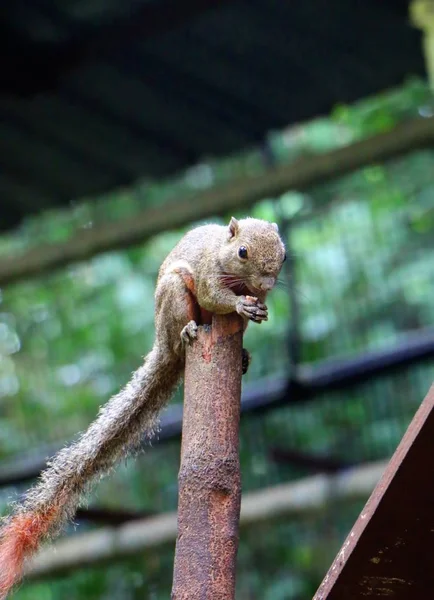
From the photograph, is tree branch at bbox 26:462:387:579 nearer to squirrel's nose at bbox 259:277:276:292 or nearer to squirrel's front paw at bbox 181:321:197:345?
squirrel's nose at bbox 259:277:276:292

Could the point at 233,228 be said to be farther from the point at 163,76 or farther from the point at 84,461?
the point at 163,76

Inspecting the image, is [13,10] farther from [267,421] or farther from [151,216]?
[267,421]

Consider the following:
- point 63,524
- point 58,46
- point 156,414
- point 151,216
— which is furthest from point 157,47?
point 63,524

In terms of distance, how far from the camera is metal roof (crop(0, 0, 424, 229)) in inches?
170

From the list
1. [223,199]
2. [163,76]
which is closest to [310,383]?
[223,199]

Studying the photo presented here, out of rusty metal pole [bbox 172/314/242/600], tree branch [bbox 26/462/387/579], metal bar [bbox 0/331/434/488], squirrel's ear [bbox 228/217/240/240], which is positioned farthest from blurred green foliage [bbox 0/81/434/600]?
rusty metal pole [bbox 172/314/242/600]

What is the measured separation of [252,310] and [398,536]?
0.66 metres

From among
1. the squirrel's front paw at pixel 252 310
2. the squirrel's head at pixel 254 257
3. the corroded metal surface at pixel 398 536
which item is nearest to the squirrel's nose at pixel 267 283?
the squirrel's head at pixel 254 257

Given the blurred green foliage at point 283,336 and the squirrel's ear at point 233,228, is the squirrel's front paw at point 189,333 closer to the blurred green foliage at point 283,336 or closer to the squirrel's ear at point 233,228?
the squirrel's ear at point 233,228

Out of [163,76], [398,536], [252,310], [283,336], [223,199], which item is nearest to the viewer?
[398,536]

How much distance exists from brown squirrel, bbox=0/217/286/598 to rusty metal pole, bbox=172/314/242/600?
0.65 feet

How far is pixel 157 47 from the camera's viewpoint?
452 cm

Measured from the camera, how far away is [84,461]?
8.36ft

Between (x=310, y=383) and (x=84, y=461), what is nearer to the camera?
(x=84, y=461)
